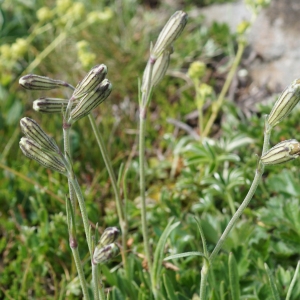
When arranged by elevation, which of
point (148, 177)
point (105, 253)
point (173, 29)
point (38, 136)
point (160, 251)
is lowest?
point (148, 177)

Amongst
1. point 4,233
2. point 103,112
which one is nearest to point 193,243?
point 4,233

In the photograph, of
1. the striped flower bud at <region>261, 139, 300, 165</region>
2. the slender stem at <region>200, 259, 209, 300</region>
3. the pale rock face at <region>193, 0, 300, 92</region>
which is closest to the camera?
the striped flower bud at <region>261, 139, 300, 165</region>

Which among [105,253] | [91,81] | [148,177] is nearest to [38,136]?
[91,81]

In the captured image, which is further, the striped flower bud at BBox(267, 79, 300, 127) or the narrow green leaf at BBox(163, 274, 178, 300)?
the narrow green leaf at BBox(163, 274, 178, 300)

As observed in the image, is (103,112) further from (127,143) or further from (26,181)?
(26,181)

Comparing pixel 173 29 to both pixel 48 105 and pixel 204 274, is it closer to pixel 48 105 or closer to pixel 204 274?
pixel 48 105

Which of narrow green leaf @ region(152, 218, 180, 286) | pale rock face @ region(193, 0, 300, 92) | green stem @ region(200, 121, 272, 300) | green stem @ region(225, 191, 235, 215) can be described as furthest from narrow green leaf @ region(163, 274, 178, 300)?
pale rock face @ region(193, 0, 300, 92)

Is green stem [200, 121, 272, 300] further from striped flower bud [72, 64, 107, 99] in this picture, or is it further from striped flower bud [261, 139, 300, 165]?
striped flower bud [72, 64, 107, 99]
